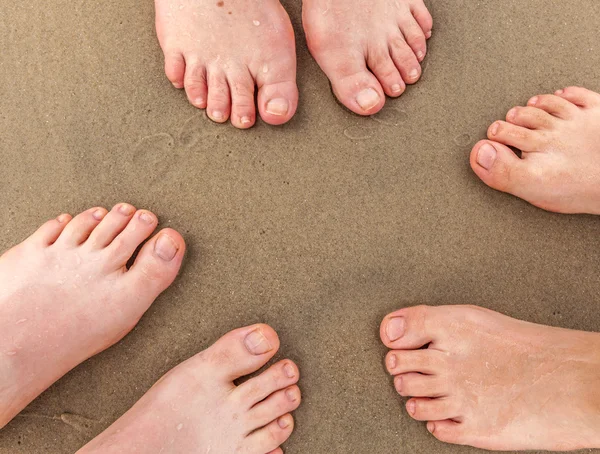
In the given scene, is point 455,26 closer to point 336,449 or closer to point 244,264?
point 244,264

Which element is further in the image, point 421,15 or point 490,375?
point 421,15

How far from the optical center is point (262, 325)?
3.68 feet

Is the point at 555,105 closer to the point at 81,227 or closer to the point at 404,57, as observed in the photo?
the point at 404,57

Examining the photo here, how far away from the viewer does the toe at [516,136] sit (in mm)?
1165

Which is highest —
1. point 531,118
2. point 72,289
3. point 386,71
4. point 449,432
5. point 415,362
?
point 386,71

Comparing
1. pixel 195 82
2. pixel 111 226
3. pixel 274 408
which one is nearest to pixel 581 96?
pixel 195 82

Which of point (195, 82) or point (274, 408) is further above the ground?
point (195, 82)

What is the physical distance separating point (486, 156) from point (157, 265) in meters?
0.76

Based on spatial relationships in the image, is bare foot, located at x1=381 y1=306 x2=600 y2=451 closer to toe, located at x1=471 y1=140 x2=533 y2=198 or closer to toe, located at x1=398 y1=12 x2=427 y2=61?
toe, located at x1=471 y1=140 x2=533 y2=198

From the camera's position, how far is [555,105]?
1182 millimetres

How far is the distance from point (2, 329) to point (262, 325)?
53 centimetres

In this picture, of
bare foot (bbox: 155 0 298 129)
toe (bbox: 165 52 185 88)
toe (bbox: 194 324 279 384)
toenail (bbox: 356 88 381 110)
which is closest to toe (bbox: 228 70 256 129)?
bare foot (bbox: 155 0 298 129)

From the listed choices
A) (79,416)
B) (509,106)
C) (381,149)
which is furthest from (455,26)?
(79,416)

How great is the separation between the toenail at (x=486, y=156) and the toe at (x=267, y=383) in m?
0.61
